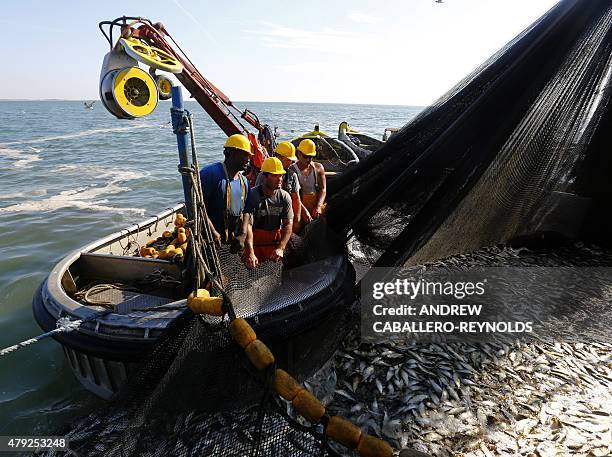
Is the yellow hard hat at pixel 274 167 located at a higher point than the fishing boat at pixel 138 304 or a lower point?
higher

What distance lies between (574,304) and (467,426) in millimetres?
3069

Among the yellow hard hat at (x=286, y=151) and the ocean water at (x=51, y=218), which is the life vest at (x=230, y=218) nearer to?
the yellow hard hat at (x=286, y=151)

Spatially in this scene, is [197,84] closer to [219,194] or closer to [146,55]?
[146,55]

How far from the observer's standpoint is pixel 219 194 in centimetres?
404

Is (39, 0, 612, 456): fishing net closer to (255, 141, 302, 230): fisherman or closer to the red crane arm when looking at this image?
(255, 141, 302, 230): fisherman

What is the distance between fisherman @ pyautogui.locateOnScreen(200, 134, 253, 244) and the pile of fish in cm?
→ 187

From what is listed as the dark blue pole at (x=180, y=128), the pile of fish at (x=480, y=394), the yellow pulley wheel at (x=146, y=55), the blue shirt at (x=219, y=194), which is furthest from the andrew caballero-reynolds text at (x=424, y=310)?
the yellow pulley wheel at (x=146, y=55)

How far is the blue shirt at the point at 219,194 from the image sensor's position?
4.02 meters

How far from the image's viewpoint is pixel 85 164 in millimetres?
23141

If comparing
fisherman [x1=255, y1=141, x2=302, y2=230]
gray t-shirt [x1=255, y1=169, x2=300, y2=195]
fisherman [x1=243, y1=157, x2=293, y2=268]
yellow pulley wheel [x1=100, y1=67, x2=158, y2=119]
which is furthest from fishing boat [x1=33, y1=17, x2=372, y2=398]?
gray t-shirt [x1=255, y1=169, x2=300, y2=195]

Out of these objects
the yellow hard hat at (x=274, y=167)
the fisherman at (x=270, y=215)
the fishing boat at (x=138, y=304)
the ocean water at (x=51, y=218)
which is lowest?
the ocean water at (x=51, y=218)

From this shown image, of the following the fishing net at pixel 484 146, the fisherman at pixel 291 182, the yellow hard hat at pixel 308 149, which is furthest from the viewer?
the yellow hard hat at pixel 308 149

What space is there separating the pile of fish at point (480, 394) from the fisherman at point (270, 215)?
4.80 ft

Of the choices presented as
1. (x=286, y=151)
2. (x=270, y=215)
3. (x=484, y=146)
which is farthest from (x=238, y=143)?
(x=484, y=146)
